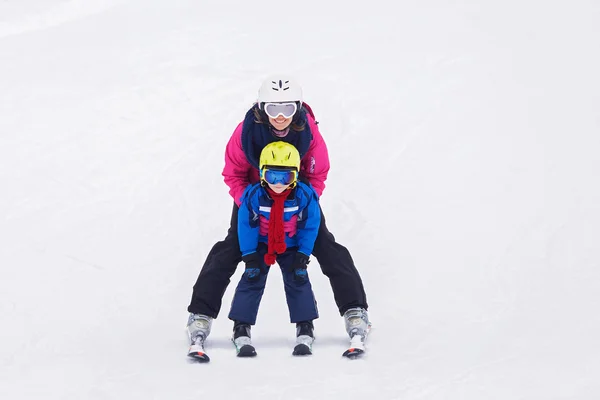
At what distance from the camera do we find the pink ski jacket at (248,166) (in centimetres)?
612

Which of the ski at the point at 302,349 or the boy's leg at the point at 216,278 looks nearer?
the ski at the point at 302,349

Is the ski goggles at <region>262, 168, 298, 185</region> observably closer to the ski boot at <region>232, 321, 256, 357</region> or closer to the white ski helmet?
the white ski helmet

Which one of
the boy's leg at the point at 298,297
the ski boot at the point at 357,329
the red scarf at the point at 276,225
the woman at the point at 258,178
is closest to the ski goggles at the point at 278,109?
the woman at the point at 258,178

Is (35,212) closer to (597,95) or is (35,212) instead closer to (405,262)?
(405,262)

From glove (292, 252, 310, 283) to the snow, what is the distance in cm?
47

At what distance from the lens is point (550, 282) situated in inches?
279

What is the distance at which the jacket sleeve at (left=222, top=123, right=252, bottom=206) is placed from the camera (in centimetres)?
611

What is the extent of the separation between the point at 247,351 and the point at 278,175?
3.73ft

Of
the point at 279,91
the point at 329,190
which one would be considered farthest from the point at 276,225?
the point at 329,190

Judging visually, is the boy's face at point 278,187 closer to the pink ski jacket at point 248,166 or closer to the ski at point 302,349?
the pink ski jacket at point 248,166

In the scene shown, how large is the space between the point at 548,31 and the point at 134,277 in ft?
21.8

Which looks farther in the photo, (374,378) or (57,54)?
(57,54)

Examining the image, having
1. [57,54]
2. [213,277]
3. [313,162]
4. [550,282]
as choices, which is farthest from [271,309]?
[57,54]

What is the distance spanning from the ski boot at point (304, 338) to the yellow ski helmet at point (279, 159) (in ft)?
3.37
